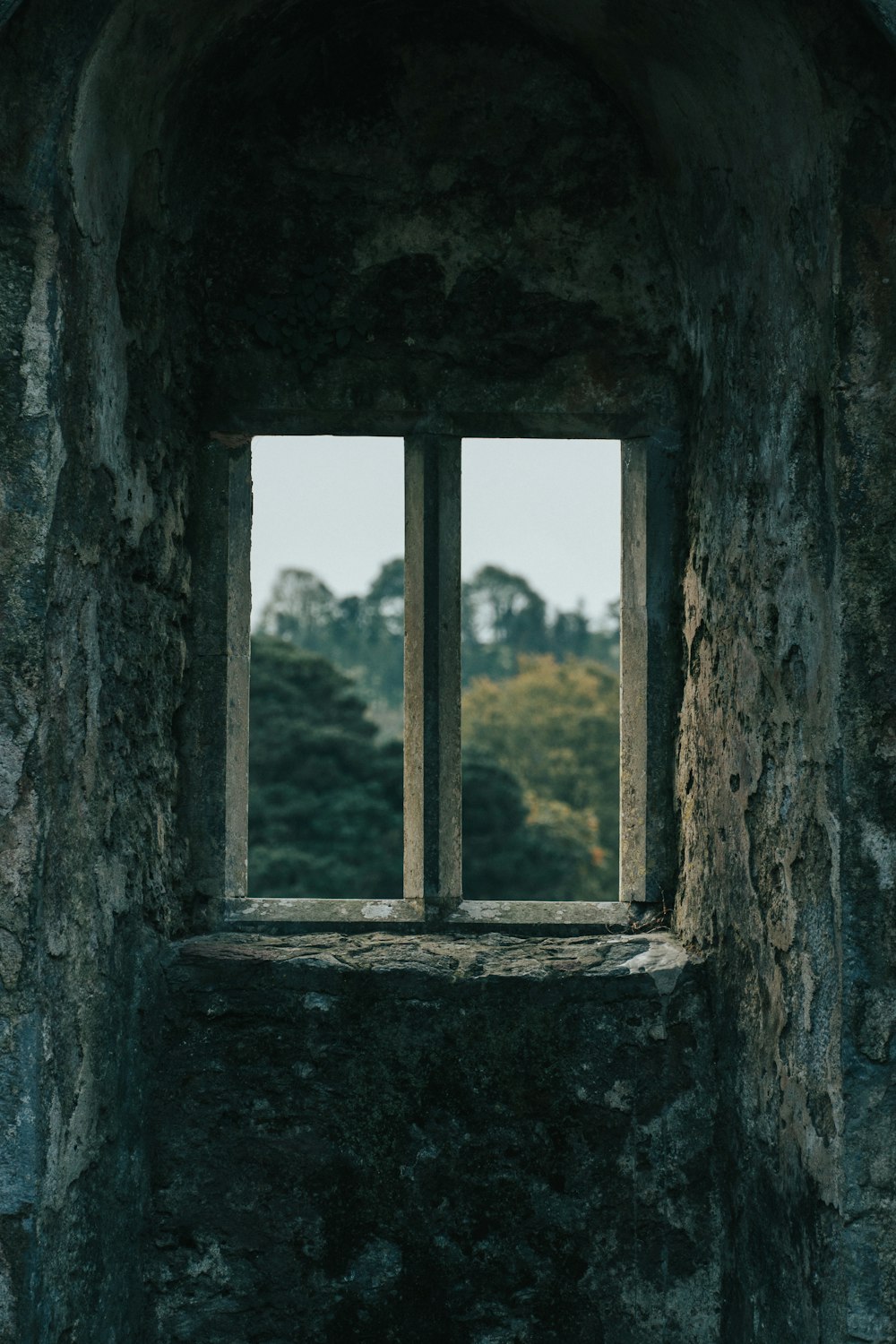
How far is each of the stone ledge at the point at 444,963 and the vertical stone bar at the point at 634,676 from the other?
24cm

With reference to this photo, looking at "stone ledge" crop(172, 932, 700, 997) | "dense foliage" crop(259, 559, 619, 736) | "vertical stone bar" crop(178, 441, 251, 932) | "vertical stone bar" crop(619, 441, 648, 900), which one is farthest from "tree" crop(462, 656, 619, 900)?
"stone ledge" crop(172, 932, 700, 997)

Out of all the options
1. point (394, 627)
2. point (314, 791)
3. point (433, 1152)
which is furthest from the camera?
point (394, 627)

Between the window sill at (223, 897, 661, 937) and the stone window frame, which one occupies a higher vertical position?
the stone window frame

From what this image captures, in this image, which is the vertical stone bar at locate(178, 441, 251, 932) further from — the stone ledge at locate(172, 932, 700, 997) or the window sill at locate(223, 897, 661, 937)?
the stone ledge at locate(172, 932, 700, 997)

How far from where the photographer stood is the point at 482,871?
1448cm

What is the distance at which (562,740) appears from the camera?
31.0m

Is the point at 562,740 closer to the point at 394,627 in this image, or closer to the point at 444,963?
the point at 394,627

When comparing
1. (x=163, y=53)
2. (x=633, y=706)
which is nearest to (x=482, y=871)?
(x=633, y=706)

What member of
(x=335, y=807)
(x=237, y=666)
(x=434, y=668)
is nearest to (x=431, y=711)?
(x=434, y=668)

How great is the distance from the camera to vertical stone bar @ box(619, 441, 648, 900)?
3.29m

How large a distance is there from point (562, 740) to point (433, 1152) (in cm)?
2812

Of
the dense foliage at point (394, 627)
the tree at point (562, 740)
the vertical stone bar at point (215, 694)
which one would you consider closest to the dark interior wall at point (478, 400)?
the vertical stone bar at point (215, 694)

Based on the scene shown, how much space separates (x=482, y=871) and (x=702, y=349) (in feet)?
38.5

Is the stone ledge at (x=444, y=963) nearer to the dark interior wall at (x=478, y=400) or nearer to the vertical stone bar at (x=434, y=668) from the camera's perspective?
the dark interior wall at (x=478, y=400)
